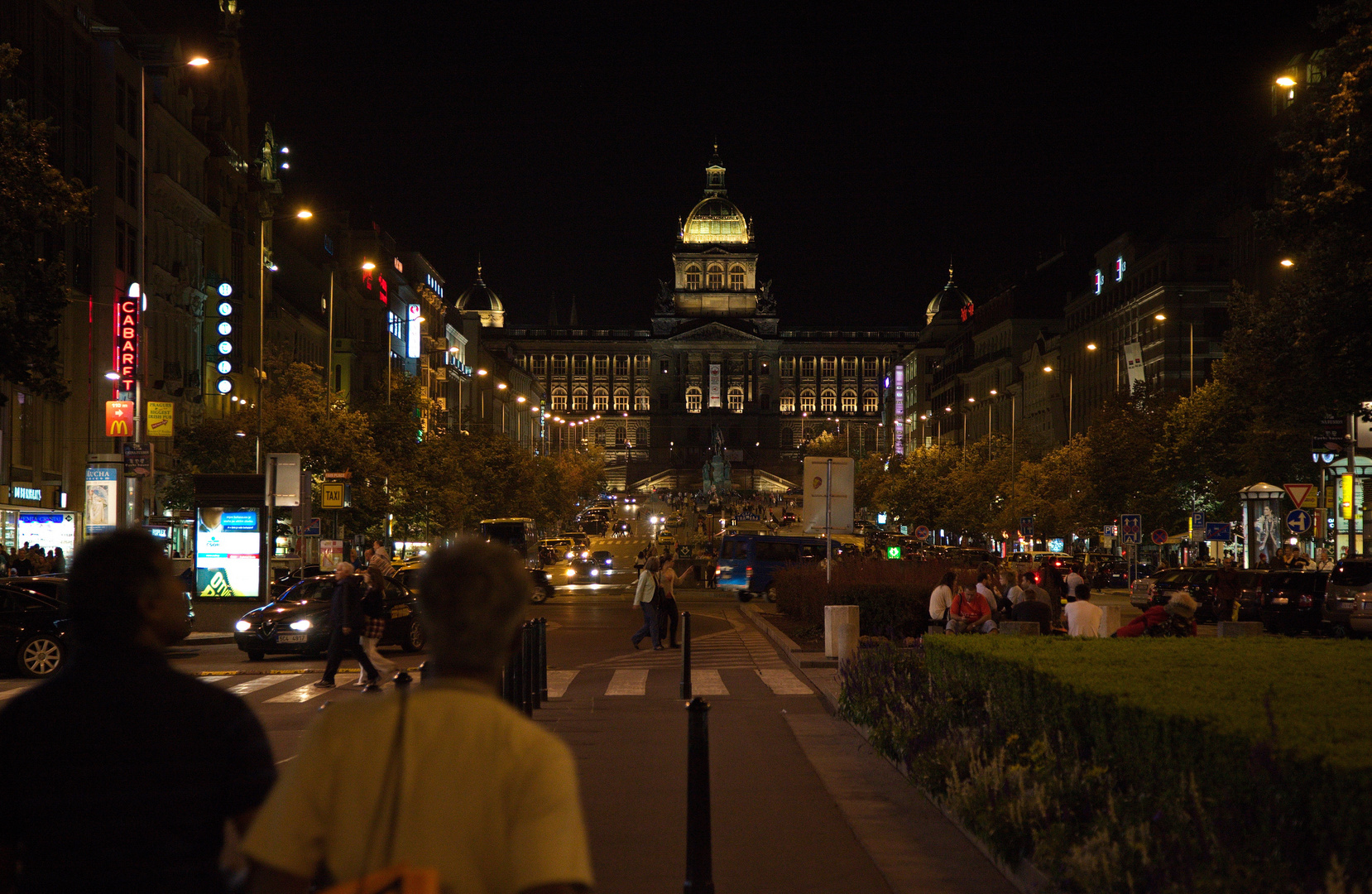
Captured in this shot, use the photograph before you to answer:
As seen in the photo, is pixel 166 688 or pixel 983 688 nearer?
pixel 166 688

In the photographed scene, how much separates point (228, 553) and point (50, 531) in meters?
11.2

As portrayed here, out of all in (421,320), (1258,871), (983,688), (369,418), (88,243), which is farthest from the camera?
(421,320)

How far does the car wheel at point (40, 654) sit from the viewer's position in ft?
67.1

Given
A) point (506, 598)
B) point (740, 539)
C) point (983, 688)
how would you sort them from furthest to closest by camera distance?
point (740, 539)
point (983, 688)
point (506, 598)

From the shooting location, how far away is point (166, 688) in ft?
12.5

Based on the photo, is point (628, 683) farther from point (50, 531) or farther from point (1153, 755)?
point (50, 531)

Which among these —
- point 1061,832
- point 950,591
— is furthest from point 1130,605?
point 1061,832

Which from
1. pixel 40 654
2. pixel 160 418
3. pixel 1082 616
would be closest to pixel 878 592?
pixel 1082 616

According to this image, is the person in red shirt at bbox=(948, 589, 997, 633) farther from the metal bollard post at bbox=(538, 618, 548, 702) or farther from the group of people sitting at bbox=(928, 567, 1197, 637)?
the metal bollard post at bbox=(538, 618, 548, 702)

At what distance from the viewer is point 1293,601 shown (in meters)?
31.1

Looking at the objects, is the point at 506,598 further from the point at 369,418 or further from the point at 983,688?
the point at 369,418

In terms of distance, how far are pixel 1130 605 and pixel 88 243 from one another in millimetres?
29201

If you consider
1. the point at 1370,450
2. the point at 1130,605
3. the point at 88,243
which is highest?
the point at 88,243

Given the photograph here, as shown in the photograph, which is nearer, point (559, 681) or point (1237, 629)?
point (1237, 629)
